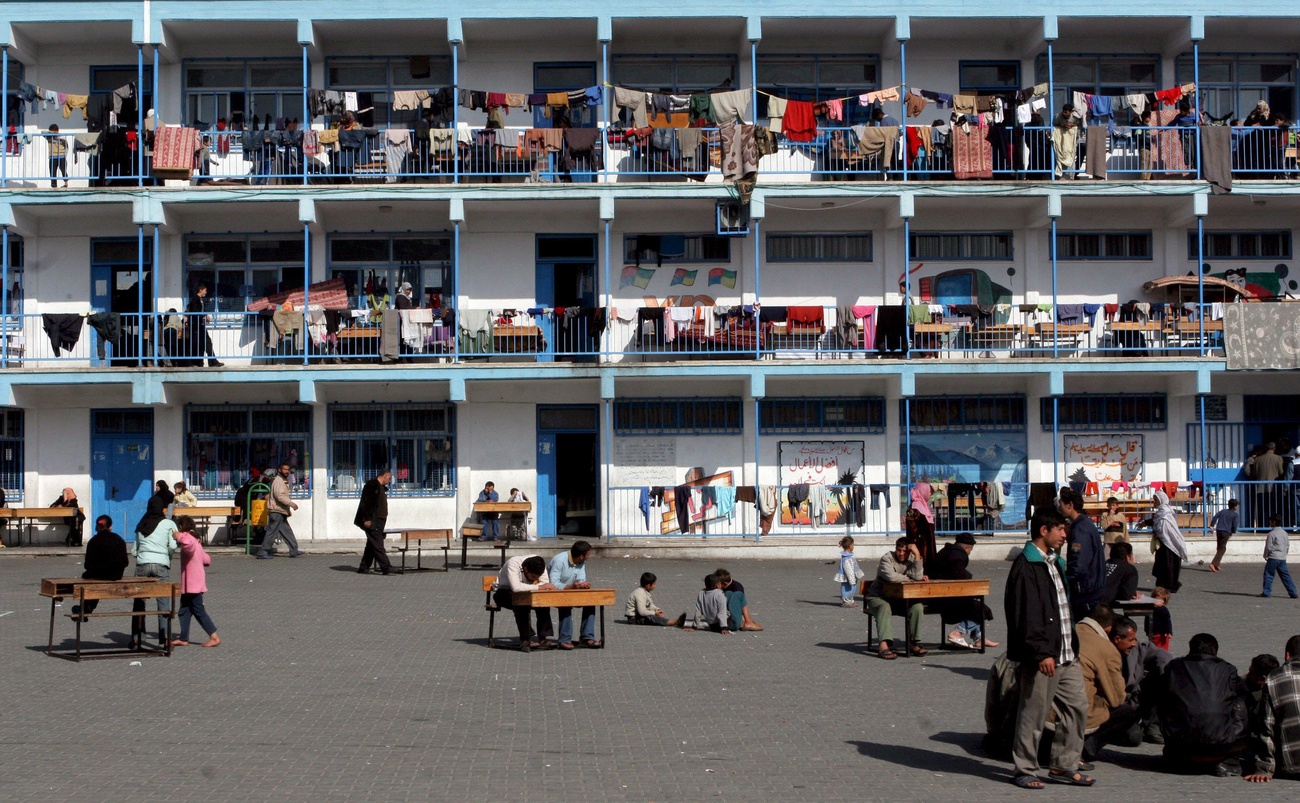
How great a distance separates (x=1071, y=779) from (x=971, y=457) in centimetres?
Result: 1797

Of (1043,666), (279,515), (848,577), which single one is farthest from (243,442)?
(1043,666)

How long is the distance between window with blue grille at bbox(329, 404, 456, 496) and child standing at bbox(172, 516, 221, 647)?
1184cm

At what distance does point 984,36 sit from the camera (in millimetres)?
26906

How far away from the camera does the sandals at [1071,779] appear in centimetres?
904

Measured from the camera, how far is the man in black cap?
14.3 meters

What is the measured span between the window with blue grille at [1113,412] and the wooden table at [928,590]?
13481 millimetres

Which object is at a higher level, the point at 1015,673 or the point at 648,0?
the point at 648,0

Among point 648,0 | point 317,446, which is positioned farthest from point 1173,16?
point 317,446

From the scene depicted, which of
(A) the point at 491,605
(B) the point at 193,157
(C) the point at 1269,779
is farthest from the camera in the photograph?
(B) the point at 193,157

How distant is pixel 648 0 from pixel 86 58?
11.0m

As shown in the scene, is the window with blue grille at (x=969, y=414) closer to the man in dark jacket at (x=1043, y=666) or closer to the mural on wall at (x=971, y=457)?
the mural on wall at (x=971, y=457)

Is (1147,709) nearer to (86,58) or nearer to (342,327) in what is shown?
(342,327)

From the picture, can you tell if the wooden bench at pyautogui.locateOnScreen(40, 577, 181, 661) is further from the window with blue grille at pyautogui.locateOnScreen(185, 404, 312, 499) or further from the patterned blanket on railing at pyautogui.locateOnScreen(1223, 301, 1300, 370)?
the patterned blanket on railing at pyautogui.locateOnScreen(1223, 301, 1300, 370)

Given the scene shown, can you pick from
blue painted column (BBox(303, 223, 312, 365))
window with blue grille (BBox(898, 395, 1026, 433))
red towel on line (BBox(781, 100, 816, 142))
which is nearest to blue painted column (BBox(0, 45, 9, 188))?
blue painted column (BBox(303, 223, 312, 365))
